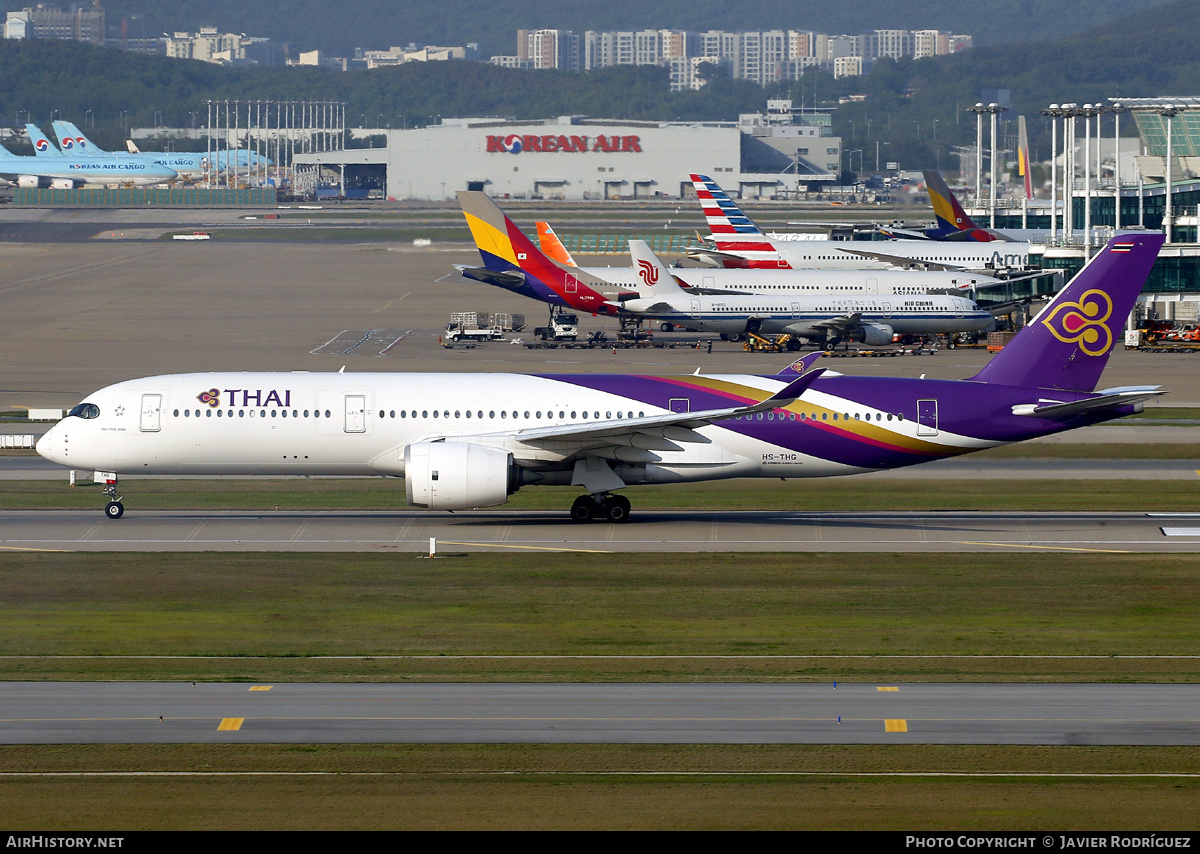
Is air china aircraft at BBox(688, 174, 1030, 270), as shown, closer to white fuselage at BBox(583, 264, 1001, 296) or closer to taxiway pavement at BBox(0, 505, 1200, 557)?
white fuselage at BBox(583, 264, 1001, 296)

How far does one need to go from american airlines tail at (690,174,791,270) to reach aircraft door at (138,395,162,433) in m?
86.7

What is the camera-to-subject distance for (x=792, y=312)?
3794 inches

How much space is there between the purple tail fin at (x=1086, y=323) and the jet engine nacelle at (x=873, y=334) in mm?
50881

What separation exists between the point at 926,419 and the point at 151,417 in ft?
72.8

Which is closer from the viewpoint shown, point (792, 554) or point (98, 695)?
point (98, 695)

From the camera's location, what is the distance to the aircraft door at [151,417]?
42.5 meters

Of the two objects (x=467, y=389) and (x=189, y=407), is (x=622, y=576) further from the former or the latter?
(x=189, y=407)

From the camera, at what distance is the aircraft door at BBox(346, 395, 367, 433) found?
4247cm

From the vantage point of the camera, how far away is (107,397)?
43031mm

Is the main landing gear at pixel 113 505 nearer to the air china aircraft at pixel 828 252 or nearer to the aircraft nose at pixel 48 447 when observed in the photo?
the aircraft nose at pixel 48 447

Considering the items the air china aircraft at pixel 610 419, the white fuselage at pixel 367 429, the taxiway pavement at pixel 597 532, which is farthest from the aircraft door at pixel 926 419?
the taxiway pavement at pixel 597 532

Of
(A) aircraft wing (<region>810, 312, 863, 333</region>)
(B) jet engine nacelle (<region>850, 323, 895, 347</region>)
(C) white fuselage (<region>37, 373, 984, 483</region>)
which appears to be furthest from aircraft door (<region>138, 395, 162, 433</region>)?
(B) jet engine nacelle (<region>850, 323, 895, 347</region>)

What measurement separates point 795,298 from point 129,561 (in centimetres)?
6533

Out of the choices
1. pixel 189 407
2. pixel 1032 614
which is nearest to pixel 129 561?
pixel 189 407
